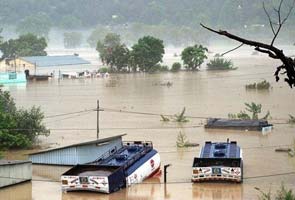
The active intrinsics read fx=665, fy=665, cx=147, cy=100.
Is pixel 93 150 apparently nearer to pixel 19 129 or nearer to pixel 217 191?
pixel 19 129

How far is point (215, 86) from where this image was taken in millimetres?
30391

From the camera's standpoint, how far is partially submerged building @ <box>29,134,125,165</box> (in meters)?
13.3

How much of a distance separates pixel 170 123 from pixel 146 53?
18.1 meters

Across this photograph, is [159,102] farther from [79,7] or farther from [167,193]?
[79,7]

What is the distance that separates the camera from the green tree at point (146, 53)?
37.2 m

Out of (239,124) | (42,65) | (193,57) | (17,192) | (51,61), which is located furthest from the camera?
(51,61)

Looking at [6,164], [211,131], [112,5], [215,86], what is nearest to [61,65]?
[215,86]

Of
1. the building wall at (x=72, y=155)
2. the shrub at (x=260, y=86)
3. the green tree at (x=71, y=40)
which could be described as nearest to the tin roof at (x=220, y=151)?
the building wall at (x=72, y=155)

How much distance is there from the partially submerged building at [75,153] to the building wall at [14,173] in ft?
4.80

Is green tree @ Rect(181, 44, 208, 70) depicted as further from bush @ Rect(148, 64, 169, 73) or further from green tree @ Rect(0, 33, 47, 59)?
green tree @ Rect(0, 33, 47, 59)

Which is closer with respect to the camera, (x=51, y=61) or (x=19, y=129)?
(x=19, y=129)

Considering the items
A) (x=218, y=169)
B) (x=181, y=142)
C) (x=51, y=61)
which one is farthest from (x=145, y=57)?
(x=218, y=169)

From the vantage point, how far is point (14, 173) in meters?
11.5

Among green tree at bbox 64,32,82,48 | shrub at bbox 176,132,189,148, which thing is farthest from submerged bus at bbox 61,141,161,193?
green tree at bbox 64,32,82,48
